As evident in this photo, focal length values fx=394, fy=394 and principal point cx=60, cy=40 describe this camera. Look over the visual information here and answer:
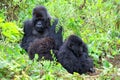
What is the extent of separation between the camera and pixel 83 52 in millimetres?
5500

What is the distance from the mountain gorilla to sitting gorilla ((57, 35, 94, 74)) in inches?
22.4

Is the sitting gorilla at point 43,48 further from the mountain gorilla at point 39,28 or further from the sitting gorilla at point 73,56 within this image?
the mountain gorilla at point 39,28

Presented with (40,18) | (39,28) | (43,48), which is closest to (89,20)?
(39,28)

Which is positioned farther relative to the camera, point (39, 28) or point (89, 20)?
point (89, 20)

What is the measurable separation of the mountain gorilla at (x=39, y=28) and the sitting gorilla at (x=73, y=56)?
569mm

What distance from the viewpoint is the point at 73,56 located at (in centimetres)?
533

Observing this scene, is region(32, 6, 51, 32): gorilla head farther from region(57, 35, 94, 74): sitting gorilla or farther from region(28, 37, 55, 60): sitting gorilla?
region(57, 35, 94, 74): sitting gorilla

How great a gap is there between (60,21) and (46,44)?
0.55 metres

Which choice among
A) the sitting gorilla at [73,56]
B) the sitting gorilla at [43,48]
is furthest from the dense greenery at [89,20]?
the sitting gorilla at [73,56]

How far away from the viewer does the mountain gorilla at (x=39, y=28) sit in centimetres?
603

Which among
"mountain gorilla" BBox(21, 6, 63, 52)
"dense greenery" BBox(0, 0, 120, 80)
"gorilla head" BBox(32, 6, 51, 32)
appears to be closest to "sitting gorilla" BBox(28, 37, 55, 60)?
"dense greenery" BBox(0, 0, 120, 80)

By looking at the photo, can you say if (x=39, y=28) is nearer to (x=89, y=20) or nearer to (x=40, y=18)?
(x=40, y=18)

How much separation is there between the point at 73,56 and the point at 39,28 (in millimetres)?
1135

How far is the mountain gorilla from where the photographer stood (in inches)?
237
